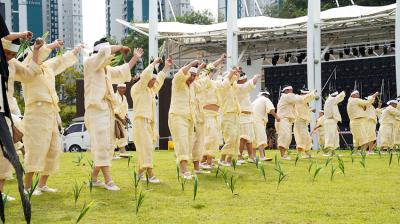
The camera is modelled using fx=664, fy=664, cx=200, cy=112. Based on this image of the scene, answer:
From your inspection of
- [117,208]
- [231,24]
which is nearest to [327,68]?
[231,24]

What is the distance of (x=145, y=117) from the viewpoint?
8203 mm

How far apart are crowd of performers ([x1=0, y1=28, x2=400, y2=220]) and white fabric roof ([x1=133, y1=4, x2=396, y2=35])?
935cm

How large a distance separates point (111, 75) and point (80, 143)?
1597cm

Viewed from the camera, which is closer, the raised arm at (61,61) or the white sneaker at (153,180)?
the raised arm at (61,61)

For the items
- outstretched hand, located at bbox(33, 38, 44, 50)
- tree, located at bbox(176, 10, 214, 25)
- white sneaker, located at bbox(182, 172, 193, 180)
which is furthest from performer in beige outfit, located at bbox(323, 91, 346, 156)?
tree, located at bbox(176, 10, 214, 25)

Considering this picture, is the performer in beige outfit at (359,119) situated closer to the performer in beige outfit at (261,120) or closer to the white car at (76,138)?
the performer in beige outfit at (261,120)

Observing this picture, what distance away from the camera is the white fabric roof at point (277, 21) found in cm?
2192

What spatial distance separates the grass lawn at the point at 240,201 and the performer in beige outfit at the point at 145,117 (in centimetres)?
30

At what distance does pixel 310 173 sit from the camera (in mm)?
9453

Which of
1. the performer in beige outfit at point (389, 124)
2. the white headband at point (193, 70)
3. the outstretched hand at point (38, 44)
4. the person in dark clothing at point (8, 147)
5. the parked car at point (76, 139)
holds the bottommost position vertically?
the parked car at point (76, 139)

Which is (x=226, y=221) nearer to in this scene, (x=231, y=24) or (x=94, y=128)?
(x=94, y=128)

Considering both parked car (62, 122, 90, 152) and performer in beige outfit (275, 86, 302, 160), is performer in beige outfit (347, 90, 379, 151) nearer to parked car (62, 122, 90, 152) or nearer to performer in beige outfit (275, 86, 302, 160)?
performer in beige outfit (275, 86, 302, 160)

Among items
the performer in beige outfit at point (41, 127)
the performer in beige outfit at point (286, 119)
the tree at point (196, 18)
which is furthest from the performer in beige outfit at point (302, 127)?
the tree at point (196, 18)

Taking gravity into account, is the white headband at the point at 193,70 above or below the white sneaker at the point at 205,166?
above
